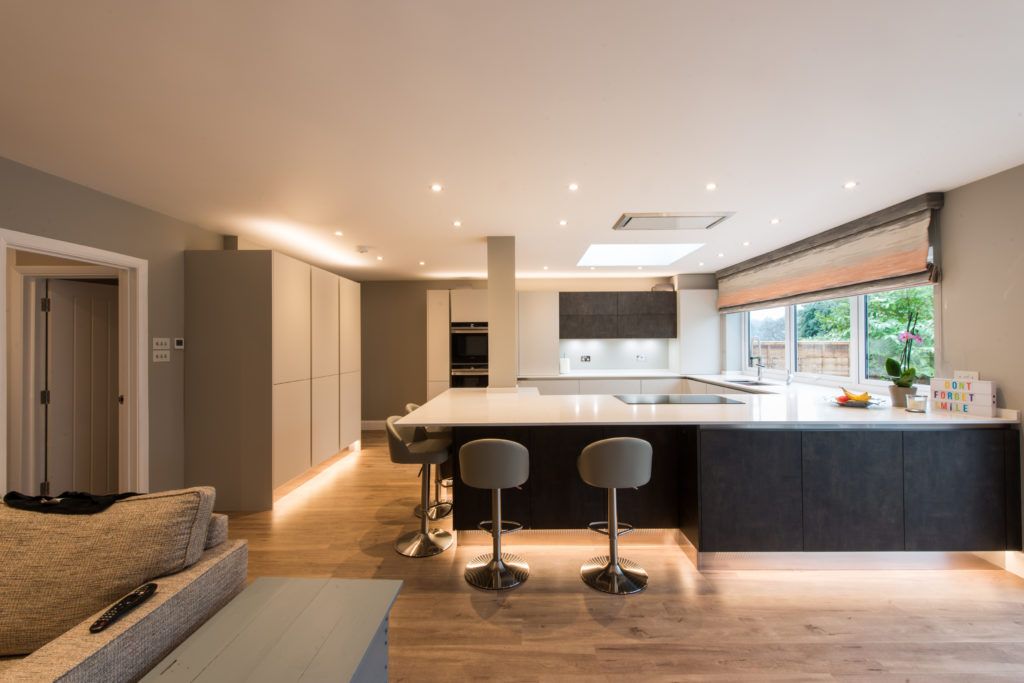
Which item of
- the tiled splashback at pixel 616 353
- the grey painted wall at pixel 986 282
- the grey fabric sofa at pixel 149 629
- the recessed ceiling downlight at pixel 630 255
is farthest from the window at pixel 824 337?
the grey fabric sofa at pixel 149 629

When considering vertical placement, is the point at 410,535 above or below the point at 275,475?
below

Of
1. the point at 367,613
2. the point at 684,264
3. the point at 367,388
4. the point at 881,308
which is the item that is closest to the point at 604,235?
the point at 684,264

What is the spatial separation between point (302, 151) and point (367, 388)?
16.7 feet

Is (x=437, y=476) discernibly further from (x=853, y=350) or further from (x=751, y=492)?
(x=853, y=350)

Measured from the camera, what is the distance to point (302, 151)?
7.66 feet

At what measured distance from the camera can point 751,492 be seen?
2.62 metres

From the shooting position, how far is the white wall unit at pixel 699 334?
6195 millimetres

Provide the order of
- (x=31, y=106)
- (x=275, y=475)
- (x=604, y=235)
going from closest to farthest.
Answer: (x=31, y=106)
(x=275, y=475)
(x=604, y=235)

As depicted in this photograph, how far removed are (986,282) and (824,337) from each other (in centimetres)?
188

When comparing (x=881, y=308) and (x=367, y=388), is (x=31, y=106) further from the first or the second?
(x=881, y=308)

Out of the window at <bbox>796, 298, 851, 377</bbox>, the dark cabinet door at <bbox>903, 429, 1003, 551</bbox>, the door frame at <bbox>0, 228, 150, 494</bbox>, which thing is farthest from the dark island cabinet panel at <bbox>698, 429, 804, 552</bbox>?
the door frame at <bbox>0, 228, 150, 494</bbox>

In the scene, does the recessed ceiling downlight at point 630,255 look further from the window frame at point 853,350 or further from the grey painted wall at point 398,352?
the grey painted wall at point 398,352

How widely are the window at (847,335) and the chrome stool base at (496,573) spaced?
3283 mm

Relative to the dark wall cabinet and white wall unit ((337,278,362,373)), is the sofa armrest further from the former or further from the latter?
the dark wall cabinet
